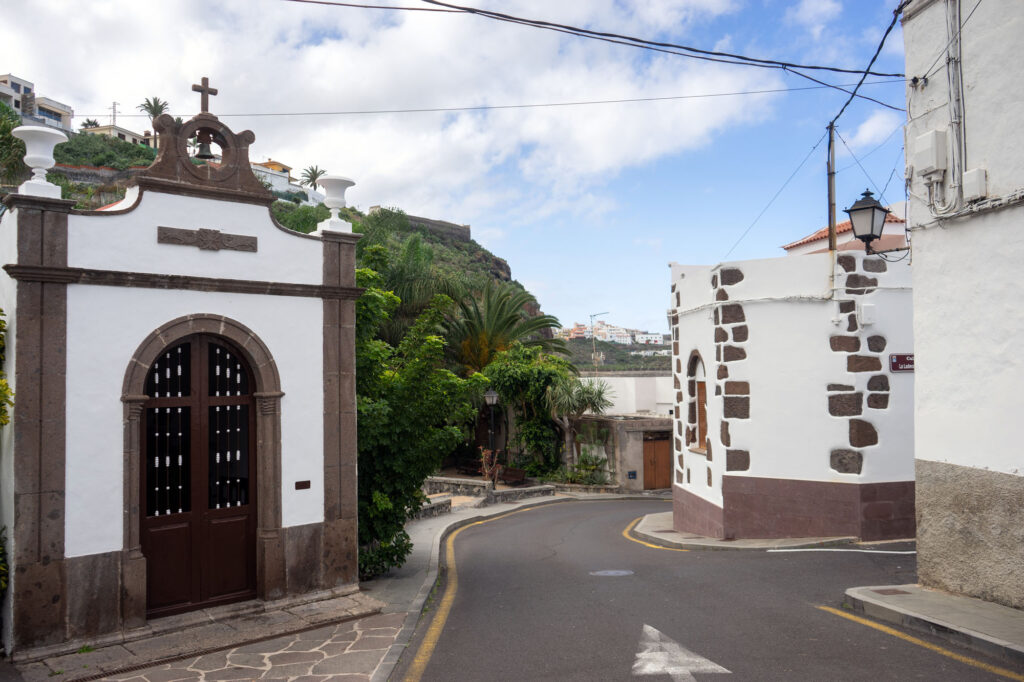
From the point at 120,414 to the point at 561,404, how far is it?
19521 millimetres

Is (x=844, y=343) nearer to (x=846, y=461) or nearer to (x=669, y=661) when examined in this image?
(x=846, y=461)

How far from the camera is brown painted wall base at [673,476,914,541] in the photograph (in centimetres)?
1127

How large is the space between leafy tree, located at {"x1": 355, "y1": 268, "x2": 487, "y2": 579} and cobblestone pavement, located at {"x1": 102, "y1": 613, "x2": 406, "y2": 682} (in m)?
2.10

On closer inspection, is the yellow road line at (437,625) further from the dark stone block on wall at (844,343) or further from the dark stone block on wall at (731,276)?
the dark stone block on wall at (844,343)

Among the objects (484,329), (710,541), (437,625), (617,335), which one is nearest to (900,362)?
(710,541)

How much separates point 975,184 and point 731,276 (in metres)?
5.54

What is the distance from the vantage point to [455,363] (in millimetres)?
27000

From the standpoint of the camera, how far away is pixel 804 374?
11727 mm

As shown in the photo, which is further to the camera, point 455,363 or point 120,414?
point 455,363

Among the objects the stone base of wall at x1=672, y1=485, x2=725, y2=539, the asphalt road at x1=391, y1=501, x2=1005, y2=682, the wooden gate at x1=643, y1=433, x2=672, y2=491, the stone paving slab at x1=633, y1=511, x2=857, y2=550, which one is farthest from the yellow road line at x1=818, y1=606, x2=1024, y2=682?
the wooden gate at x1=643, y1=433, x2=672, y2=491

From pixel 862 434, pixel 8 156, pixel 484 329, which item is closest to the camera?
pixel 862 434

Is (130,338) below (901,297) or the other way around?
below

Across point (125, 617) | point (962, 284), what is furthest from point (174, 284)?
point (962, 284)

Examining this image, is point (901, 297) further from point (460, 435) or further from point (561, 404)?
point (561, 404)
